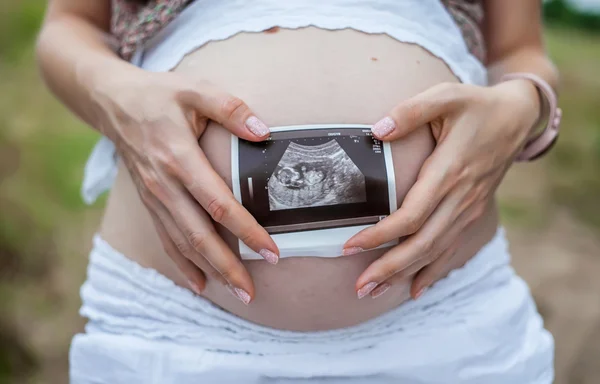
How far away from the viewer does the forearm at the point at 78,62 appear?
0.75 meters

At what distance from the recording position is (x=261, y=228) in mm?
634

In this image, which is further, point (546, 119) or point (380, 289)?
point (546, 119)

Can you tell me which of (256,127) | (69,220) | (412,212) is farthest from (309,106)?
(69,220)

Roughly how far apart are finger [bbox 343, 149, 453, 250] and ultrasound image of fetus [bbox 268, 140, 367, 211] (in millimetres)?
47

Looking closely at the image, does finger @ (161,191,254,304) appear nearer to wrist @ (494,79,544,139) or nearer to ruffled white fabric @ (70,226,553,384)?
ruffled white fabric @ (70,226,553,384)

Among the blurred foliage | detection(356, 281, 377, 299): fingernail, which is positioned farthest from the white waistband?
the blurred foliage

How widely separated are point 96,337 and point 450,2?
761mm

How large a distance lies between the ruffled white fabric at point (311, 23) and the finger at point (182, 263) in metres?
0.24

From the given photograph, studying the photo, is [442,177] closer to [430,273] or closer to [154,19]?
[430,273]

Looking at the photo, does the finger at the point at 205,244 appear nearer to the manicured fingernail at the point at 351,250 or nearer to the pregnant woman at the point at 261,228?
the pregnant woman at the point at 261,228

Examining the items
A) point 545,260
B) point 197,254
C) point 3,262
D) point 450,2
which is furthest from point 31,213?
point 545,260

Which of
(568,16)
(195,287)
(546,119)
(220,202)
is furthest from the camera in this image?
(568,16)

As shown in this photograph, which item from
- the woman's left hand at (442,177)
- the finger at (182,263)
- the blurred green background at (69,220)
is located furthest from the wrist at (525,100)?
the blurred green background at (69,220)

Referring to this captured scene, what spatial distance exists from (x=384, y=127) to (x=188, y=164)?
24cm
